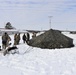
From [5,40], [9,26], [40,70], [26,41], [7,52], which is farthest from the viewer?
[9,26]

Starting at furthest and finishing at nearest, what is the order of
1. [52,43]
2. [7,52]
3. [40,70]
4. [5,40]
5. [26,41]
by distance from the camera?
1. [26,41]
2. [52,43]
3. [5,40]
4. [7,52]
5. [40,70]

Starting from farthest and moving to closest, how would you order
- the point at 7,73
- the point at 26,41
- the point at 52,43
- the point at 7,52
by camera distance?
the point at 26,41 → the point at 52,43 → the point at 7,52 → the point at 7,73

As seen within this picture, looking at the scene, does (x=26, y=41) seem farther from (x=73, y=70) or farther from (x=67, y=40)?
(x=73, y=70)

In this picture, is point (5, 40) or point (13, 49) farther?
point (5, 40)

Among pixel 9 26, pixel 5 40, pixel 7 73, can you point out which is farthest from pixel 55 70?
pixel 9 26

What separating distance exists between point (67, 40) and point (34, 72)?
626 inches

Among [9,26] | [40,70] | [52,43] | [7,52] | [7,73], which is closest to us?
[7,73]

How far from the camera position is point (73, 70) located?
12.3 m

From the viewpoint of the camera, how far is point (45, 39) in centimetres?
2669

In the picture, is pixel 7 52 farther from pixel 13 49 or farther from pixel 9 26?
pixel 9 26

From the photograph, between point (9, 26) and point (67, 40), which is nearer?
point (67, 40)

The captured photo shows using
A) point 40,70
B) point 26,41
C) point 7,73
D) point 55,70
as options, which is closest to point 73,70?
point 55,70

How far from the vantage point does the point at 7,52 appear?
18812mm

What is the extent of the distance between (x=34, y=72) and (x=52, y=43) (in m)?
14.5
